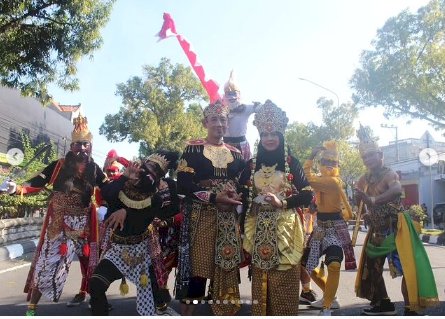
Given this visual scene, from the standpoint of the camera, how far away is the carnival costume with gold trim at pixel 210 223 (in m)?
3.94

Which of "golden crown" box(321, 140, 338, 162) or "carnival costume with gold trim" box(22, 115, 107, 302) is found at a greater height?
"golden crown" box(321, 140, 338, 162)

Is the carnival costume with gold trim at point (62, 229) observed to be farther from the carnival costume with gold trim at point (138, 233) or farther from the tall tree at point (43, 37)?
the tall tree at point (43, 37)

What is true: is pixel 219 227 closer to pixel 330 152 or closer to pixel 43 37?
pixel 330 152

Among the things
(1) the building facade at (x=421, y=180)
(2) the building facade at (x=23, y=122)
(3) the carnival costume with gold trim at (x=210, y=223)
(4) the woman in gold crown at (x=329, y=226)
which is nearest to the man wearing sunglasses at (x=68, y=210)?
(3) the carnival costume with gold trim at (x=210, y=223)

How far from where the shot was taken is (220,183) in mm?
4121

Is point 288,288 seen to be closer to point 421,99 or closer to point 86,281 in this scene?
A: point 86,281

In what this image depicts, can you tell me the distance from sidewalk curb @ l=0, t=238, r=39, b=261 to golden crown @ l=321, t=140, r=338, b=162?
23.4 feet

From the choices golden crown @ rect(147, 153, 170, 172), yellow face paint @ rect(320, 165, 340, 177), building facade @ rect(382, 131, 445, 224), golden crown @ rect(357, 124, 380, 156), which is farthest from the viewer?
building facade @ rect(382, 131, 445, 224)

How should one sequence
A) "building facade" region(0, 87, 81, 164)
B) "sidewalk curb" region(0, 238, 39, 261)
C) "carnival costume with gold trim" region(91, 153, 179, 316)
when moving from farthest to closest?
"building facade" region(0, 87, 81, 164) → "sidewalk curb" region(0, 238, 39, 261) → "carnival costume with gold trim" region(91, 153, 179, 316)

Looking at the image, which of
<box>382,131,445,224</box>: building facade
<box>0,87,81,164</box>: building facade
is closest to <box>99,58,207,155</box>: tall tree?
<box>0,87,81,164</box>: building facade

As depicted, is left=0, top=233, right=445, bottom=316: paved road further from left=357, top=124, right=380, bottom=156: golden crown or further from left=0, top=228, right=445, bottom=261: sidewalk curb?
left=357, top=124, right=380, bottom=156: golden crown

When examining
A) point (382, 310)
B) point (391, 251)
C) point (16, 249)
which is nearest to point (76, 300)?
point (382, 310)

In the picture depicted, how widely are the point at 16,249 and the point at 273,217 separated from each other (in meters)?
8.21

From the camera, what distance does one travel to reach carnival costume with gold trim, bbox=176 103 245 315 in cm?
394
